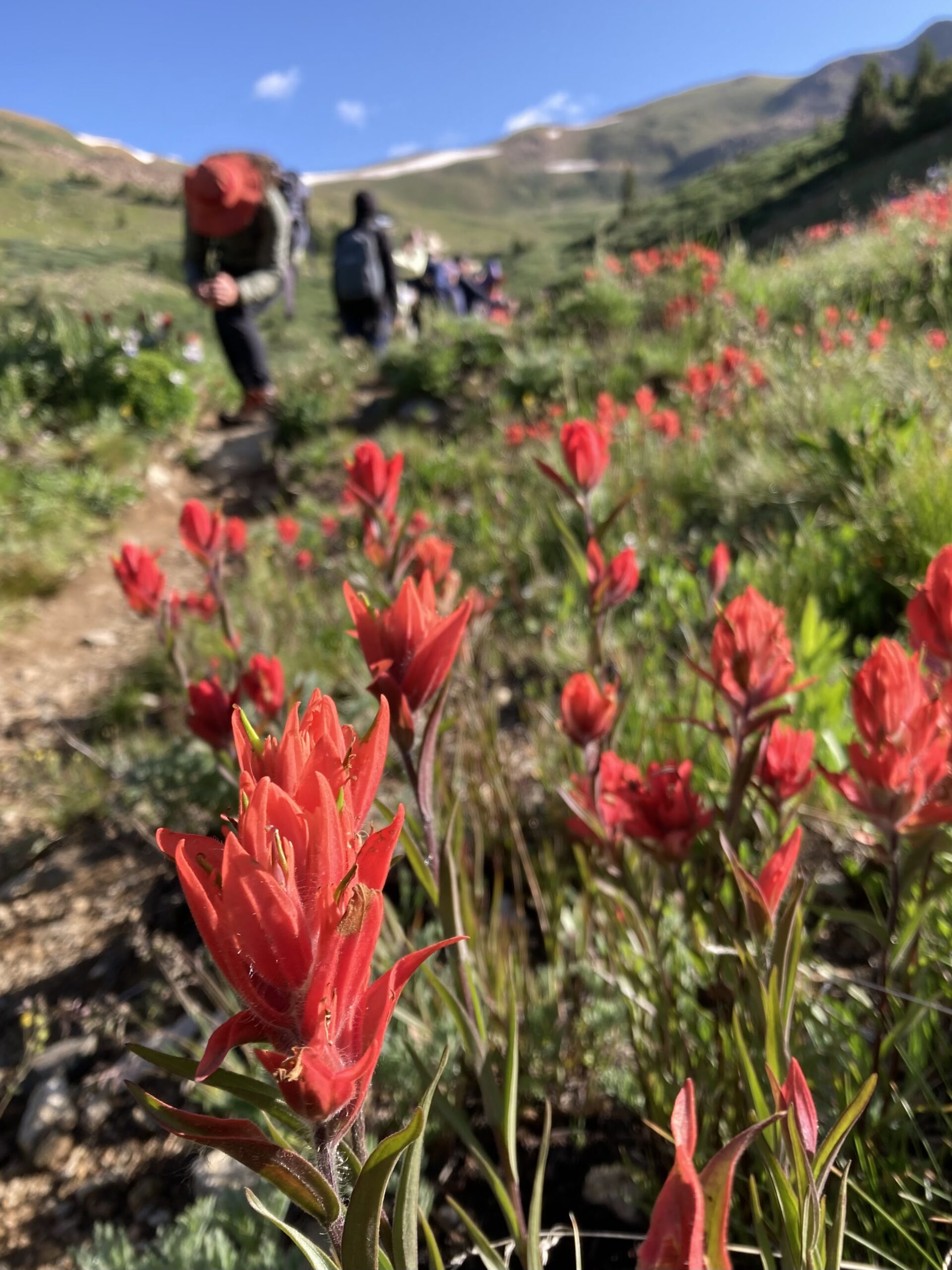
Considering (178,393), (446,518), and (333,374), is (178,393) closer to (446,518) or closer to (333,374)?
(333,374)

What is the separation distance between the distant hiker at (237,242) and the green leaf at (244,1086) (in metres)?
5.68

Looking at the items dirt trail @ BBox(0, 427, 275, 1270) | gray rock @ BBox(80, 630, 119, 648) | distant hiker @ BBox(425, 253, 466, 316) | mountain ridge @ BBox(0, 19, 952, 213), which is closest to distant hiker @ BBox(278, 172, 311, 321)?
gray rock @ BBox(80, 630, 119, 648)

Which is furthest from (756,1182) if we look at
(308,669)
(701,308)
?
(701,308)

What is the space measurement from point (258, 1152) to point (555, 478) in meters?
1.03

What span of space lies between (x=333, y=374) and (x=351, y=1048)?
25.1 feet

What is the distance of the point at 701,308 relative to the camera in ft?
19.5

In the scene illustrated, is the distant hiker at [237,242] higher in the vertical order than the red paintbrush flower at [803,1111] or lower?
higher

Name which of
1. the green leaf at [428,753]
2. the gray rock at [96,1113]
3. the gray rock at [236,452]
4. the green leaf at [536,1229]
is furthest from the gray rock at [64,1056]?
the gray rock at [236,452]

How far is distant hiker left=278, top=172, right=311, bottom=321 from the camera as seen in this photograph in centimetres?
624

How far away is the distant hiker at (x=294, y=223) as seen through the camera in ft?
20.5

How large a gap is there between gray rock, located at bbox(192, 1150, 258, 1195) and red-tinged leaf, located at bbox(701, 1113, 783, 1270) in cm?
122

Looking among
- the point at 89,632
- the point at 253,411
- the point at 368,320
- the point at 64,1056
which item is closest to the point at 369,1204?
the point at 64,1056

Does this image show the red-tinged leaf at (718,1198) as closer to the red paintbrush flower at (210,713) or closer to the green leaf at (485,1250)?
the green leaf at (485,1250)

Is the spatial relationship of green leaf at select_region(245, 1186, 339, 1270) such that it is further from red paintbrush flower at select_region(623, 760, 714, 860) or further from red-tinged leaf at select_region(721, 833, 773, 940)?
red paintbrush flower at select_region(623, 760, 714, 860)
